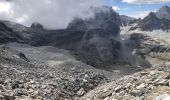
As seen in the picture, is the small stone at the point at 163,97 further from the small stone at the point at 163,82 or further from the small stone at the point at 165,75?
the small stone at the point at 165,75

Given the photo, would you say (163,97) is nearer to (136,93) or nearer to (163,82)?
(136,93)

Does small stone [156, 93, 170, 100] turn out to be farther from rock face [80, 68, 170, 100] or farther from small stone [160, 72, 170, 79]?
small stone [160, 72, 170, 79]

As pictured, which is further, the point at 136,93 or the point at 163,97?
the point at 136,93

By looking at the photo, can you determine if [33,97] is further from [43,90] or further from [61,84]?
[61,84]

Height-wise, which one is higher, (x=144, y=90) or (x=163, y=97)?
(x=163, y=97)

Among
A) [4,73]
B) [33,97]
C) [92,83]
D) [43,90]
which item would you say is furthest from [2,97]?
[92,83]

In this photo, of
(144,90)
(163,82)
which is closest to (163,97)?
(144,90)

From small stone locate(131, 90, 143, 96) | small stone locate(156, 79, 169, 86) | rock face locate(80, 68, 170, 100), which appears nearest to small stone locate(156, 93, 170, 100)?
rock face locate(80, 68, 170, 100)

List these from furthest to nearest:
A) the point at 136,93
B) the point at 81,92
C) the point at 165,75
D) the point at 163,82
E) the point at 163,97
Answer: the point at 81,92 < the point at 165,75 < the point at 163,82 < the point at 136,93 < the point at 163,97

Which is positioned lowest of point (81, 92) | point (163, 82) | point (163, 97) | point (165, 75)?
point (81, 92)

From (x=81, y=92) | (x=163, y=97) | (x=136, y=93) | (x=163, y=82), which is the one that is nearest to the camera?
(x=163, y=97)

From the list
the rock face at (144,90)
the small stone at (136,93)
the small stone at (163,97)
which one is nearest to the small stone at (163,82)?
the rock face at (144,90)
